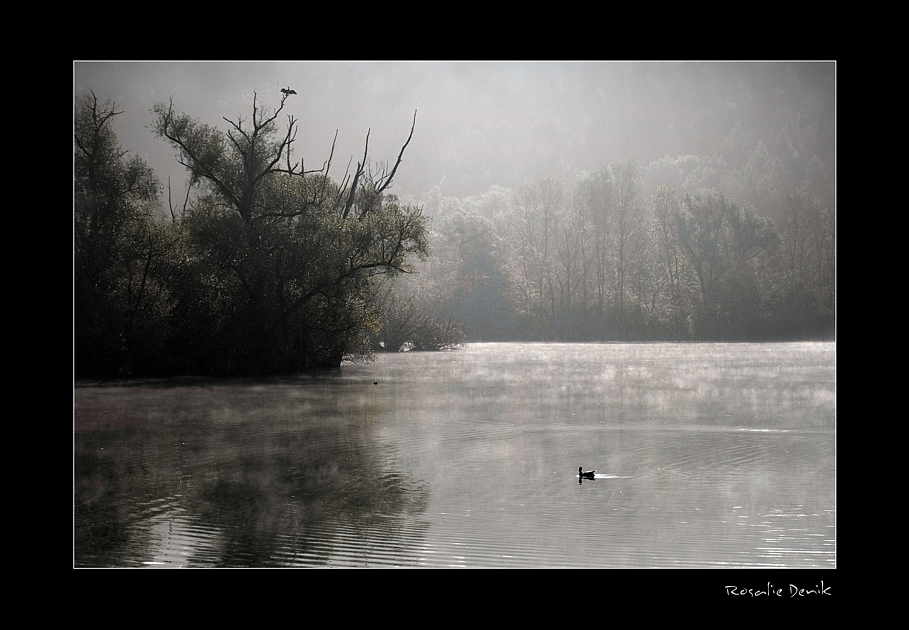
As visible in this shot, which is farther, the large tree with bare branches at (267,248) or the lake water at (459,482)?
the large tree with bare branches at (267,248)

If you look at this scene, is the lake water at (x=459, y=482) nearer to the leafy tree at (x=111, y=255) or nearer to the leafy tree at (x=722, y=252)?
the leafy tree at (x=111, y=255)

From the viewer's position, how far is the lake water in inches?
206

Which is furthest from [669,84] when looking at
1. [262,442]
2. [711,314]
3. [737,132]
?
[262,442]

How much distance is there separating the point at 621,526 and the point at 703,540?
551 millimetres

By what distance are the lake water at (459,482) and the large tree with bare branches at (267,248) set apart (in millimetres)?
7694

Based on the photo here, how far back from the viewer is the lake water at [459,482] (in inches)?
206

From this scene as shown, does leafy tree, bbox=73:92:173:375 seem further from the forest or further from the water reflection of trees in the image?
the water reflection of trees

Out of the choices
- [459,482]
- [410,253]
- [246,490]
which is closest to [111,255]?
[410,253]

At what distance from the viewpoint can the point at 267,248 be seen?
22750mm

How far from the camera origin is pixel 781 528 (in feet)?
18.9

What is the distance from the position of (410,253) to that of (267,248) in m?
3.85

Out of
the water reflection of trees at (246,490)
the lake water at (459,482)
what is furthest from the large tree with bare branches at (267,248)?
the water reflection of trees at (246,490)

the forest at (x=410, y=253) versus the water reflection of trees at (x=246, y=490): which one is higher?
the forest at (x=410, y=253)
